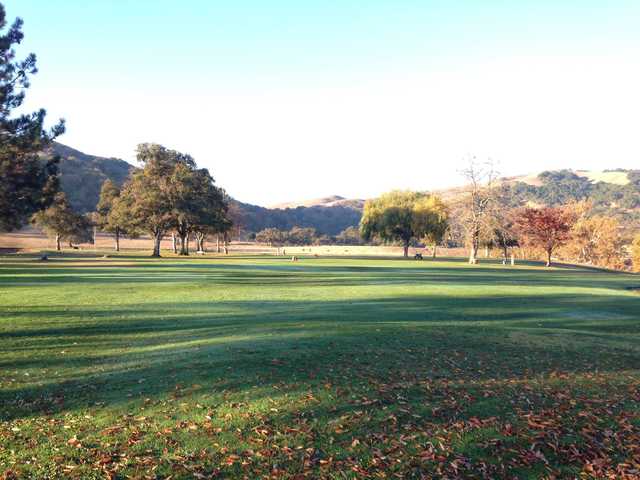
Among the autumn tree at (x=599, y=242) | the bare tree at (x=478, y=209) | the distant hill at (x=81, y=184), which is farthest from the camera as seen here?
the distant hill at (x=81, y=184)

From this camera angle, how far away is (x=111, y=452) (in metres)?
6.30

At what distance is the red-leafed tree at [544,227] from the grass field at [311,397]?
62979 mm

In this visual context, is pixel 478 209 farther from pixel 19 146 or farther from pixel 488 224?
pixel 19 146

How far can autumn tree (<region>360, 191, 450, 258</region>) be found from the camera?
87062mm

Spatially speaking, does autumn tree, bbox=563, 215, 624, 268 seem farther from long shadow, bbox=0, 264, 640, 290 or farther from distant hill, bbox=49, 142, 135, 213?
distant hill, bbox=49, 142, 135, 213

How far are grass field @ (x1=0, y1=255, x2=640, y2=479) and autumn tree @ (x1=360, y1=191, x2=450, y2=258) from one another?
228 ft

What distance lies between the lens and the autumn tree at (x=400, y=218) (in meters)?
87.1

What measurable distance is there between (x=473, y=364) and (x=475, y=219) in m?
63.8

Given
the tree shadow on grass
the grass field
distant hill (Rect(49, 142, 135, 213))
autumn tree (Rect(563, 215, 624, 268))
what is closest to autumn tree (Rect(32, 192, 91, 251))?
the tree shadow on grass

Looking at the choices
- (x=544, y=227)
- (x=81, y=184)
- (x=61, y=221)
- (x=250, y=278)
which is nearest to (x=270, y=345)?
(x=250, y=278)

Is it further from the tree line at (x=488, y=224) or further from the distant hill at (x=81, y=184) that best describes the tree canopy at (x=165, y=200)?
the distant hill at (x=81, y=184)

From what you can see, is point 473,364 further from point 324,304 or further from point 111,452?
point 324,304

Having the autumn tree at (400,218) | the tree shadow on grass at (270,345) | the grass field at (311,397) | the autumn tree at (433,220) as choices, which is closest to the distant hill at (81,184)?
the autumn tree at (400,218)

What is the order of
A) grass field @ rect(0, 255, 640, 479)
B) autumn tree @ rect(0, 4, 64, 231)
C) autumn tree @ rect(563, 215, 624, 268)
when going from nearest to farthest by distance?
1. grass field @ rect(0, 255, 640, 479)
2. autumn tree @ rect(0, 4, 64, 231)
3. autumn tree @ rect(563, 215, 624, 268)
